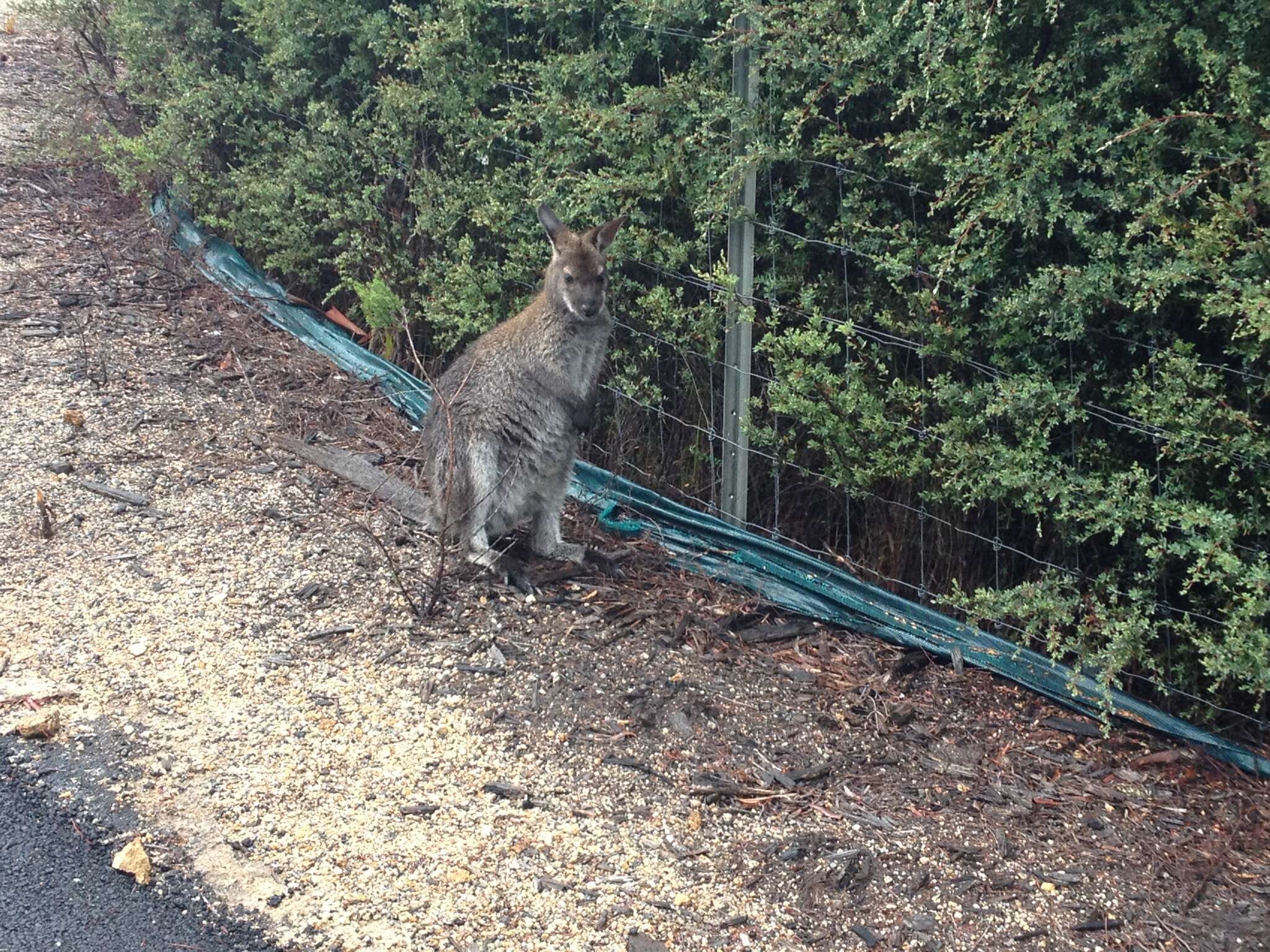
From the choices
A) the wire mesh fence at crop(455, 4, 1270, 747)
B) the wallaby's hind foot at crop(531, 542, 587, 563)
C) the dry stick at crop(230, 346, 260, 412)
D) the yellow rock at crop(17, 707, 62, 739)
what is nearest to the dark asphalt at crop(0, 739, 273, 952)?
the yellow rock at crop(17, 707, 62, 739)

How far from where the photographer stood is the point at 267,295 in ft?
24.8

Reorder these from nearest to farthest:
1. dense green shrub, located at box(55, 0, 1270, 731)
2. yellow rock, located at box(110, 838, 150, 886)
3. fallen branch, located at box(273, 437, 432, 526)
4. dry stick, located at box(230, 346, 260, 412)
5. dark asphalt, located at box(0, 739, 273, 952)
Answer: dark asphalt, located at box(0, 739, 273, 952) → yellow rock, located at box(110, 838, 150, 886) → dense green shrub, located at box(55, 0, 1270, 731) → fallen branch, located at box(273, 437, 432, 526) → dry stick, located at box(230, 346, 260, 412)

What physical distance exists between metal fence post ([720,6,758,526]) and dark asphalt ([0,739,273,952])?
291 centimetres

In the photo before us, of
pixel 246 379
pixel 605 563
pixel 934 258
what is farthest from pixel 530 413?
pixel 246 379

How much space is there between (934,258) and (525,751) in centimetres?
230

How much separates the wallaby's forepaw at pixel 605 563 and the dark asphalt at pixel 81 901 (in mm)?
2418

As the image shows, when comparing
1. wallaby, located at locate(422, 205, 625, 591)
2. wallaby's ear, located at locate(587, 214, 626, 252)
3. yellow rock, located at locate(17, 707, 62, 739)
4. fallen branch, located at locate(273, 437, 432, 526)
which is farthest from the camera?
fallen branch, located at locate(273, 437, 432, 526)

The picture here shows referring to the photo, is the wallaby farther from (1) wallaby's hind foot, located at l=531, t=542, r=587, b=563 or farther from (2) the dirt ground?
(2) the dirt ground

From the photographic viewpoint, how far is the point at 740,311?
199 inches

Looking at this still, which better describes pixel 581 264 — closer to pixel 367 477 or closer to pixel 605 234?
pixel 605 234

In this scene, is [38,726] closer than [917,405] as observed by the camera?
Yes

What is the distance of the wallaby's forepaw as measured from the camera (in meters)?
5.40

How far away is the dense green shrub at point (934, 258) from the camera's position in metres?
3.83

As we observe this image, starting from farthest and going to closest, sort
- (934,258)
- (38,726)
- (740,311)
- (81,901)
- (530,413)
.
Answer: (530,413) → (740,311) → (934,258) → (38,726) → (81,901)
